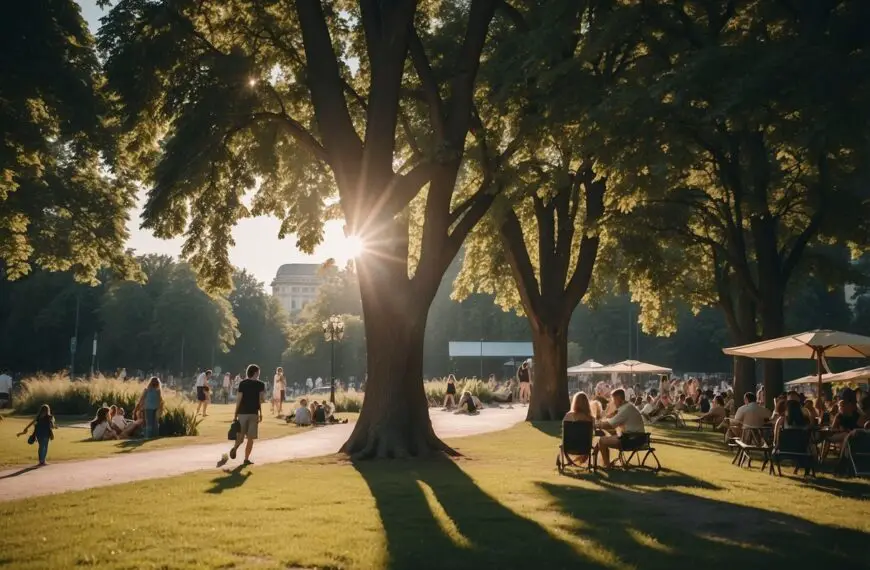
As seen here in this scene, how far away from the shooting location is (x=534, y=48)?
1444 cm

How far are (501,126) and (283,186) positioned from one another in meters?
6.72

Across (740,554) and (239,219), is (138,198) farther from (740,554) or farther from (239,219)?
(740,554)

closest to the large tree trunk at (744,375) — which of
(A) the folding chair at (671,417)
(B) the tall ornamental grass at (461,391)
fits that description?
(A) the folding chair at (671,417)

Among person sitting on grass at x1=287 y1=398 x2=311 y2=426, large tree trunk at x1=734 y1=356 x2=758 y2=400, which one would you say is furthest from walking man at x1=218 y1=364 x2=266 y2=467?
large tree trunk at x1=734 y1=356 x2=758 y2=400

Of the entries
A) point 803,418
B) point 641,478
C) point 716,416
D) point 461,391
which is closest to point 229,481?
point 641,478

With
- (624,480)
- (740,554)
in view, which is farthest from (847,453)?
(740,554)

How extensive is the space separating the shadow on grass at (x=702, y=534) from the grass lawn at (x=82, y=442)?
36.5 ft

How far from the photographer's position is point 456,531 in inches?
324

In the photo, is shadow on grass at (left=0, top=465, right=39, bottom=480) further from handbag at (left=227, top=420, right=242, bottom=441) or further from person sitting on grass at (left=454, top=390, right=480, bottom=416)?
person sitting on grass at (left=454, top=390, right=480, bottom=416)

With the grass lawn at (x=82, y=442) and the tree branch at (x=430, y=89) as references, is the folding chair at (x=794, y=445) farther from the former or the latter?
the grass lawn at (x=82, y=442)

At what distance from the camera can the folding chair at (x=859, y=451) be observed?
13.7 m

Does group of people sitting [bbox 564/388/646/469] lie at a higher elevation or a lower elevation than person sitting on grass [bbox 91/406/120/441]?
higher

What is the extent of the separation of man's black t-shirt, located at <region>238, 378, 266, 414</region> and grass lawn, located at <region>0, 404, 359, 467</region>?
3774mm

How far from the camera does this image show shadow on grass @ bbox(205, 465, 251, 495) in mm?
11164
